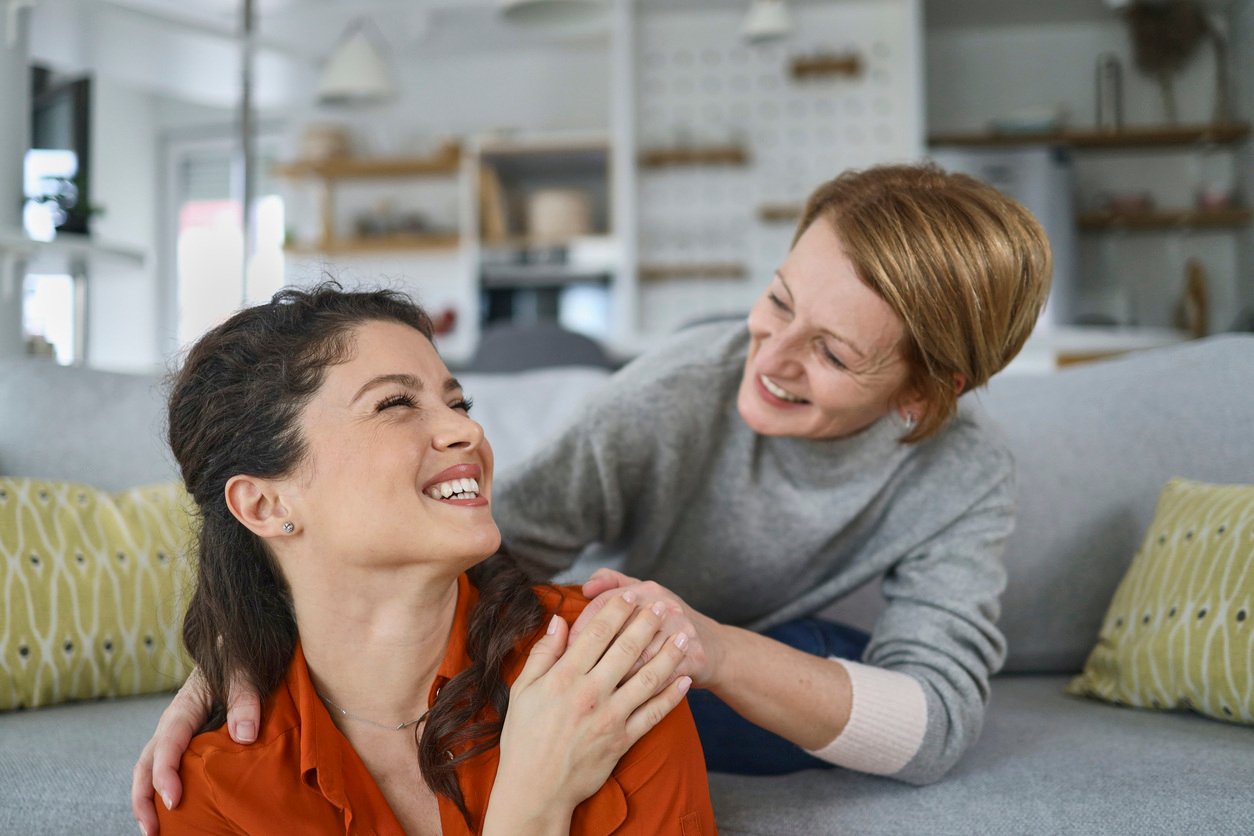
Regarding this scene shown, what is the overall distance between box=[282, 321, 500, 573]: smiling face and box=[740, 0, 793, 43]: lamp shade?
4.21 meters

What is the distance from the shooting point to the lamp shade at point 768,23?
4.93 m

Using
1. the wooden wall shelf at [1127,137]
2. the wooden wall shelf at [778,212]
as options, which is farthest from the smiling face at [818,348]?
the wooden wall shelf at [1127,137]

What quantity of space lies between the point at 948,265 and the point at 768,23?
3913mm

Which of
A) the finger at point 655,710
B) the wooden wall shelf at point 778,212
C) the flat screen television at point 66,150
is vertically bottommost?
the finger at point 655,710

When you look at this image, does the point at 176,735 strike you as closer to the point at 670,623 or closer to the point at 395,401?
the point at 395,401

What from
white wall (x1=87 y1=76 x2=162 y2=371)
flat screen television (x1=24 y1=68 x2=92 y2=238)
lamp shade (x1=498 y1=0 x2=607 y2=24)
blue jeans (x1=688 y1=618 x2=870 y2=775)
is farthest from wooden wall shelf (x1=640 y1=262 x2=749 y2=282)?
blue jeans (x1=688 y1=618 x2=870 y2=775)

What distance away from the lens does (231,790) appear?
106 centimetres

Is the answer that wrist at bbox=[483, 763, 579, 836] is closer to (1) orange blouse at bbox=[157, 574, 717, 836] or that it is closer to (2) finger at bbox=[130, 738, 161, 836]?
(1) orange blouse at bbox=[157, 574, 717, 836]

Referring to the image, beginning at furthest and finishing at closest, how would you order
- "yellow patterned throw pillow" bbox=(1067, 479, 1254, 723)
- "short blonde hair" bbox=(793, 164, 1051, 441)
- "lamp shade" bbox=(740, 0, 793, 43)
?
1. "lamp shade" bbox=(740, 0, 793, 43)
2. "yellow patterned throw pillow" bbox=(1067, 479, 1254, 723)
3. "short blonde hair" bbox=(793, 164, 1051, 441)

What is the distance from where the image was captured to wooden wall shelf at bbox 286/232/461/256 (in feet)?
21.7

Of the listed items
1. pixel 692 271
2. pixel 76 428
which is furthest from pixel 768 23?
pixel 76 428

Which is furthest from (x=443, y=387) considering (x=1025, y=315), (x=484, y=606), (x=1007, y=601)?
A: (x=1007, y=601)

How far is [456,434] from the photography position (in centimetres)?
112

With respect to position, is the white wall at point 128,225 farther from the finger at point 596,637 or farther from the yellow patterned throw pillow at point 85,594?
the finger at point 596,637
